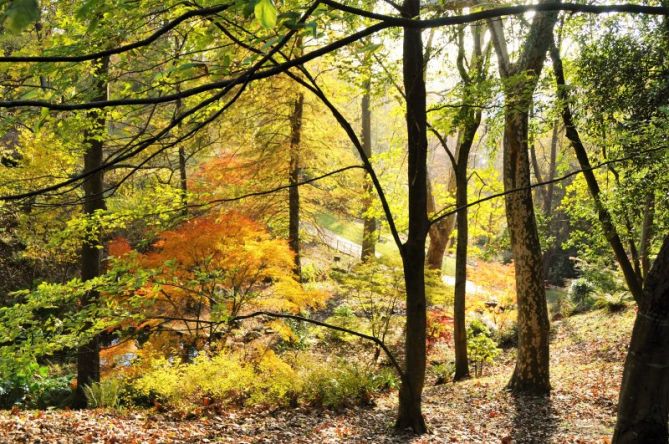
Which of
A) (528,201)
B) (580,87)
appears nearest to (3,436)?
(528,201)

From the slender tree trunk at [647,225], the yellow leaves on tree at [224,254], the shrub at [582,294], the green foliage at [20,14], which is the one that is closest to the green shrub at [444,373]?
the yellow leaves on tree at [224,254]

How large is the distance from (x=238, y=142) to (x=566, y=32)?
10.1 metres

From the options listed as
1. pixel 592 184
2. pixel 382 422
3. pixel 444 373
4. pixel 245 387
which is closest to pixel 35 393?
pixel 245 387

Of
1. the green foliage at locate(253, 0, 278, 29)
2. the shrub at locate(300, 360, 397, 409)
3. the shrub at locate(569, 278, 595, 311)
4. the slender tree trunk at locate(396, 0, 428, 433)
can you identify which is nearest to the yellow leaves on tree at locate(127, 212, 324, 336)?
the shrub at locate(300, 360, 397, 409)

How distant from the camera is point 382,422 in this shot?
20.9 ft

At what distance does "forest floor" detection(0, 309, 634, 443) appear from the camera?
5.28 m

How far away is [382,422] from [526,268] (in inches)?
129

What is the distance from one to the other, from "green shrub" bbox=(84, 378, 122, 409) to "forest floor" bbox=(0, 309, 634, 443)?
0.88m

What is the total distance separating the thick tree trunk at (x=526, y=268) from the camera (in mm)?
7434

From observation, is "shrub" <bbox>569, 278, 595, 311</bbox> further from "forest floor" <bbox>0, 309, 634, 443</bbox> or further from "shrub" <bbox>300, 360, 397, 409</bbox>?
"shrub" <bbox>300, 360, 397, 409</bbox>

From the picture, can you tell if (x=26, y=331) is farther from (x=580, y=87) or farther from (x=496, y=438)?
(x=580, y=87)

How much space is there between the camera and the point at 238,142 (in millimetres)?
15414

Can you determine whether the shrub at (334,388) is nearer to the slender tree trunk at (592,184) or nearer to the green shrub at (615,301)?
the slender tree trunk at (592,184)

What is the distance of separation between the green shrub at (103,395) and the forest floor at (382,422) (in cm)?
88
